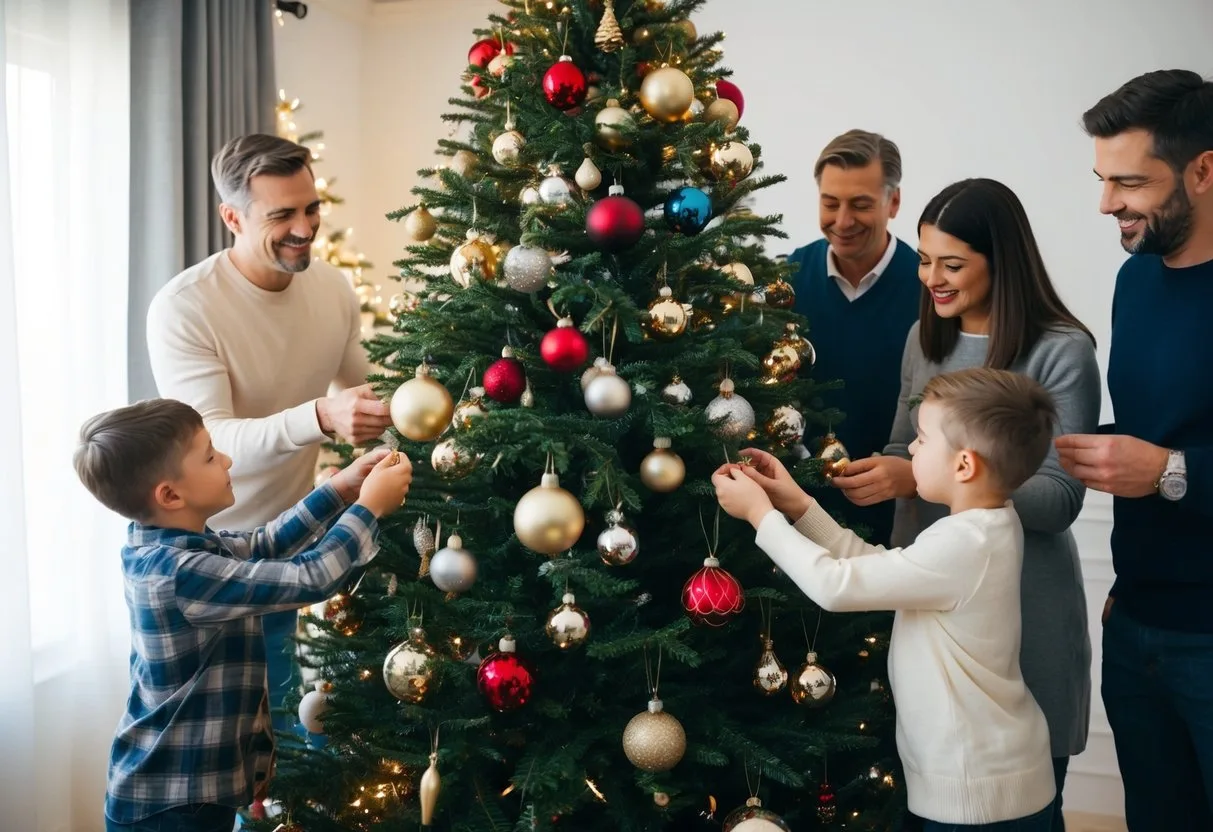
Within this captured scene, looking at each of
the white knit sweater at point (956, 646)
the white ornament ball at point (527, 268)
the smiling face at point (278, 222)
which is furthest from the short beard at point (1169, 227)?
the smiling face at point (278, 222)

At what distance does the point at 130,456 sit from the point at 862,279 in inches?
66.9

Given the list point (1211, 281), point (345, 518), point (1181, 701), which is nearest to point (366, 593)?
point (345, 518)

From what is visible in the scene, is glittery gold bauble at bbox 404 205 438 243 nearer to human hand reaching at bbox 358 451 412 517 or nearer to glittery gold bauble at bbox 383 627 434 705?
human hand reaching at bbox 358 451 412 517

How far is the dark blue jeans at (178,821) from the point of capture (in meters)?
1.66

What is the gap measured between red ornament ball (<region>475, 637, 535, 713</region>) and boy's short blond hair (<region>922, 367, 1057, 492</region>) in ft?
2.47

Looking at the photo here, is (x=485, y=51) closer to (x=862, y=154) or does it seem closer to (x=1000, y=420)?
(x=862, y=154)

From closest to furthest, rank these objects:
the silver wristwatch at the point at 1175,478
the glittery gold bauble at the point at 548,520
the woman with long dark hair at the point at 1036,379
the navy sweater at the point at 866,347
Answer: the glittery gold bauble at the point at 548,520 < the silver wristwatch at the point at 1175,478 < the woman with long dark hair at the point at 1036,379 < the navy sweater at the point at 866,347

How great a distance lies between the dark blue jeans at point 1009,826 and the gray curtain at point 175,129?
256cm

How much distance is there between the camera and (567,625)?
1.46 metres

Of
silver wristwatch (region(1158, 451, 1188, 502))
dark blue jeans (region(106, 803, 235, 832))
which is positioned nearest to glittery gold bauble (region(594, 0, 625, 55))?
silver wristwatch (region(1158, 451, 1188, 502))

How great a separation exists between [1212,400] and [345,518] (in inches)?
57.4

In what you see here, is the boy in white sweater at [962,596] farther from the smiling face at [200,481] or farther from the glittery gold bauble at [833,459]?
the smiling face at [200,481]

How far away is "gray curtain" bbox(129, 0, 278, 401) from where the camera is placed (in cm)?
311

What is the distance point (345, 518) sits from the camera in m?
1.60
